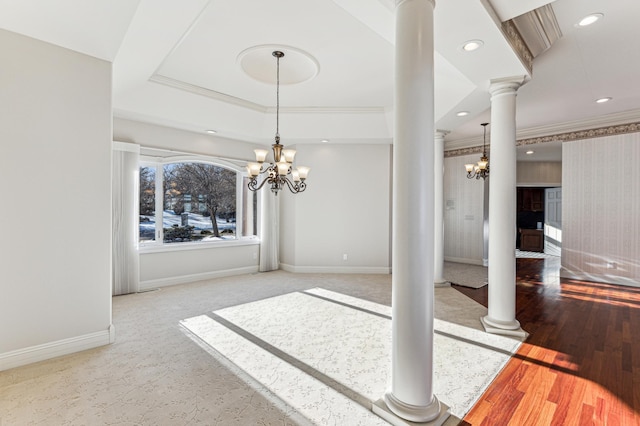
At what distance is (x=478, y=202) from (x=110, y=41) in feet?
24.5

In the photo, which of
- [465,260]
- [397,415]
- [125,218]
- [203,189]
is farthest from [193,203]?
[465,260]

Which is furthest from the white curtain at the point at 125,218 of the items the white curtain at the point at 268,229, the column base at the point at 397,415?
the column base at the point at 397,415

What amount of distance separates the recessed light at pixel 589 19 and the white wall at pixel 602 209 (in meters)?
3.86

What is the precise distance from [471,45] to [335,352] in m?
3.00

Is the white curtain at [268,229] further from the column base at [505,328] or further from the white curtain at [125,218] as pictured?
the column base at [505,328]

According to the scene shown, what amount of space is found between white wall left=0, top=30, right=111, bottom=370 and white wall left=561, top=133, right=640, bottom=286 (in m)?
7.49

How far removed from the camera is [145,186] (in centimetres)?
516

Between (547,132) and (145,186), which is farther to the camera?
(547,132)

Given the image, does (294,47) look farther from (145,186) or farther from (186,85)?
(145,186)

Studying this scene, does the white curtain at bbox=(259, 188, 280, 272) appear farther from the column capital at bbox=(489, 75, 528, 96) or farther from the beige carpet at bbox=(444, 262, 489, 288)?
the column capital at bbox=(489, 75, 528, 96)

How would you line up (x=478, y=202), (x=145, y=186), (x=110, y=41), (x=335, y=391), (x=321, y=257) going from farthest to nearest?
1. (x=478, y=202)
2. (x=321, y=257)
3. (x=145, y=186)
4. (x=110, y=41)
5. (x=335, y=391)

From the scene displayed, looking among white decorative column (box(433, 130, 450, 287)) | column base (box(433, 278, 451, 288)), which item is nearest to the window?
white decorative column (box(433, 130, 450, 287))

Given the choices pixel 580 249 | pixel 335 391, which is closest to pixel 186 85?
pixel 335 391

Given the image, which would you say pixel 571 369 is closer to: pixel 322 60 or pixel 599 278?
pixel 322 60
